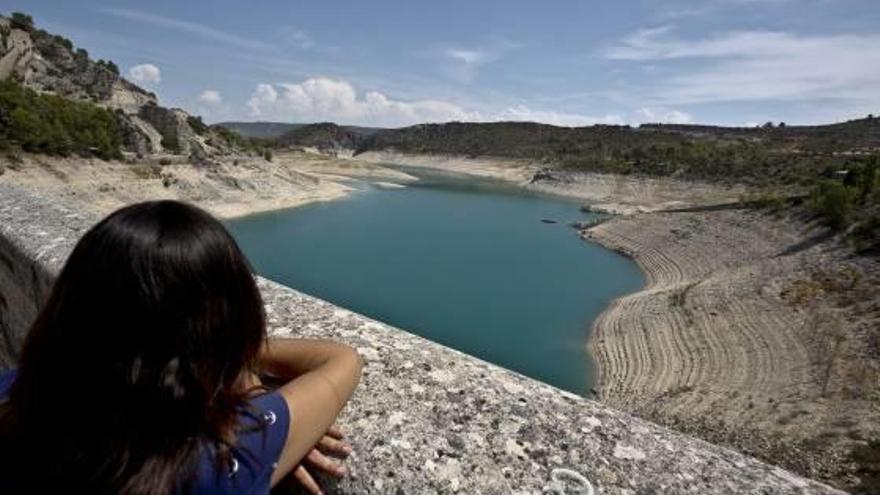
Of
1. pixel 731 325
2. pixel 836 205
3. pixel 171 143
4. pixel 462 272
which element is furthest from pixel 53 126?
pixel 836 205

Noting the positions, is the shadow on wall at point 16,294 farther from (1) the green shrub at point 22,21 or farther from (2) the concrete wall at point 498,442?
(1) the green shrub at point 22,21

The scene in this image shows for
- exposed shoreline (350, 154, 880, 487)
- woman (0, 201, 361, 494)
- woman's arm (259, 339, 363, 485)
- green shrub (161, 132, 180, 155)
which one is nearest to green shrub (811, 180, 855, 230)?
exposed shoreline (350, 154, 880, 487)

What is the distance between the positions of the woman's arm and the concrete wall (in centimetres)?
6

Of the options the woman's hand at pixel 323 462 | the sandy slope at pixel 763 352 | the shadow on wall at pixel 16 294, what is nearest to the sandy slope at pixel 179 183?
the sandy slope at pixel 763 352

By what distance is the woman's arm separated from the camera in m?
1.54

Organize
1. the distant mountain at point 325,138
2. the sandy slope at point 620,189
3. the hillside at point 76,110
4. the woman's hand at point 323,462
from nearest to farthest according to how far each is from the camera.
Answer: the woman's hand at point 323,462
the hillside at point 76,110
the sandy slope at point 620,189
the distant mountain at point 325,138

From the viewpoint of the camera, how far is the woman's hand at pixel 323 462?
1.76m

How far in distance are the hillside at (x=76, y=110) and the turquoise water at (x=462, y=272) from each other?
10810 millimetres

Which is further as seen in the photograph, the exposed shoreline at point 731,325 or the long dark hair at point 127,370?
the exposed shoreline at point 731,325

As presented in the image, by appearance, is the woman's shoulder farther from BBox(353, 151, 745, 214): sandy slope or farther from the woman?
BBox(353, 151, 745, 214): sandy slope

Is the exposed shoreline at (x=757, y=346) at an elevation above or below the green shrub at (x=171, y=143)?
below

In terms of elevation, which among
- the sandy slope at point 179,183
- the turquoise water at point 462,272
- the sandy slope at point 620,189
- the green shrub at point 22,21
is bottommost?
the turquoise water at point 462,272

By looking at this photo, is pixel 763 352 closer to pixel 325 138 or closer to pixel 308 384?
pixel 308 384

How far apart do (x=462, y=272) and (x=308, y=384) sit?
1235 inches
